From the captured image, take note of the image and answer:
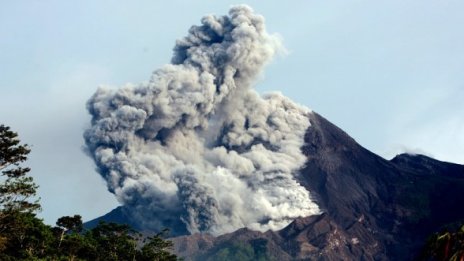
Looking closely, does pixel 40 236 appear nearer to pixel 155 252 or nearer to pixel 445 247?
pixel 155 252

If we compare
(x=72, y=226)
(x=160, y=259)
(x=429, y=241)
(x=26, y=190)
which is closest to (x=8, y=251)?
(x=72, y=226)

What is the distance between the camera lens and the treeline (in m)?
57.0

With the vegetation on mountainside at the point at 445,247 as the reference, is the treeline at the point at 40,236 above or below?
above

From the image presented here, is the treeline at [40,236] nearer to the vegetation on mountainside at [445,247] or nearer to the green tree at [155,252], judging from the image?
the green tree at [155,252]

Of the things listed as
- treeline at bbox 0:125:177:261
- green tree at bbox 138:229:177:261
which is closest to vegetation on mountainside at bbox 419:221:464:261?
treeline at bbox 0:125:177:261

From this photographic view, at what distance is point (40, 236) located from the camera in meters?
84.5

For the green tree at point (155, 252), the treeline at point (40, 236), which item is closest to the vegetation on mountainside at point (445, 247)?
the treeline at point (40, 236)

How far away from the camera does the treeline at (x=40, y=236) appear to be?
2243 inches

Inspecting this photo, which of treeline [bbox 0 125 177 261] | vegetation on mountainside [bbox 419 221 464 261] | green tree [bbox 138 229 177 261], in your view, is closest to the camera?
vegetation on mountainside [bbox 419 221 464 261]

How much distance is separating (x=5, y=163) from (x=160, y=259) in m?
58.8

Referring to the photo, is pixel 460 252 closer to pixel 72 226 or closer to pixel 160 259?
pixel 72 226

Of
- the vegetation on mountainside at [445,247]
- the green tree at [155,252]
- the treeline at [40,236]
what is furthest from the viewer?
the green tree at [155,252]

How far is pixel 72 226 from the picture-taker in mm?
91125

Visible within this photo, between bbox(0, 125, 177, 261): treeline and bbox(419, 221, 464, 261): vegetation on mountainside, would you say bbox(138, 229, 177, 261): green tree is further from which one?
bbox(419, 221, 464, 261): vegetation on mountainside
